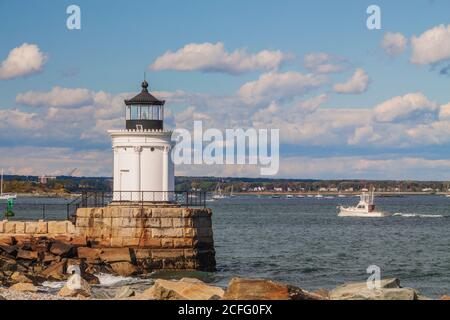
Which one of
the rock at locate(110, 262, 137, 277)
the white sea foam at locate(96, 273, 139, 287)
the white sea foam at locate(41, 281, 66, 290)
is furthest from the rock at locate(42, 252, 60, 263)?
the white sea foam at locate(41, 281, 66, 290)

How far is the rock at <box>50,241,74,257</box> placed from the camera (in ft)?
96.8

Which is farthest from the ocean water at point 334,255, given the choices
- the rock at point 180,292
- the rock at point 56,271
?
the rock at point 180,292

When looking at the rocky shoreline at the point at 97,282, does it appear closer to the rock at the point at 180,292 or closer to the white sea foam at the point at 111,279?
the rock at the point at 180,292

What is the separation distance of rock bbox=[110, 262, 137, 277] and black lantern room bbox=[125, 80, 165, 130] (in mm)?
4828

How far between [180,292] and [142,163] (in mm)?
12166

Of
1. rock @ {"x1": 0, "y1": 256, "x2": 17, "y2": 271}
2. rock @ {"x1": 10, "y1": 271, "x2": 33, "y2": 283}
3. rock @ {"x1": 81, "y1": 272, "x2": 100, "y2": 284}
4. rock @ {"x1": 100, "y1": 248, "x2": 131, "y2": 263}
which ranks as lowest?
rock @ {"x1": 81, "y1": 272, "x2": 100, "y2": 284}

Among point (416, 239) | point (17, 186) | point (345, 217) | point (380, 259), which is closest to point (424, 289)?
point (380, 259)

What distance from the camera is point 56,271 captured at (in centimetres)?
2833

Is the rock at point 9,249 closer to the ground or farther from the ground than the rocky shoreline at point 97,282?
farther from the ground

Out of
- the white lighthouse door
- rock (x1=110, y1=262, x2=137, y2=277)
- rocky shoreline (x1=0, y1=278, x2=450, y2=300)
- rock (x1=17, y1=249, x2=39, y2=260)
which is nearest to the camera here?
rocky shoreline (x1=0, y1=278, x2=450, y2=300)

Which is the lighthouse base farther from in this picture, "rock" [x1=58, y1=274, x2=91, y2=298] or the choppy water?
"rock" [x1=58, y1=274, x2=91, y2=298]

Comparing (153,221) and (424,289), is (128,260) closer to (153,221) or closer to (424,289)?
(153,221)

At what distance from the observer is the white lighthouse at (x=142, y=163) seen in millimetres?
31281
